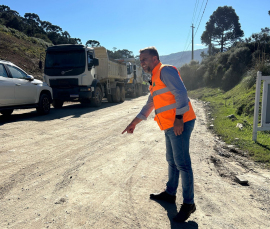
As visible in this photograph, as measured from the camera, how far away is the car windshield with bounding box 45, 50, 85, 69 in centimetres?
1288

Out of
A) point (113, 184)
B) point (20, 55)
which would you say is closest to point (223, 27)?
point (20, 55)

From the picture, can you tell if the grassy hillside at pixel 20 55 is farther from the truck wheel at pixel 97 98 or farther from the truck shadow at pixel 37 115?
the truck shadow at pixel 37 115

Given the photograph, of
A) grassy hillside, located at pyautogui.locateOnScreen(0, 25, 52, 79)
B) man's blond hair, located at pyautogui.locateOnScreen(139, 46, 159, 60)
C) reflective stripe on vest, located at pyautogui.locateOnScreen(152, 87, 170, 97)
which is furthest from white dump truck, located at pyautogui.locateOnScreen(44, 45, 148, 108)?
grassy hillside, located at pyautogui.locateOnScreen(0, 25, 52, 79)

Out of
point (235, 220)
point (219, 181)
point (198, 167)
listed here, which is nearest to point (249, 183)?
point (219, 181)

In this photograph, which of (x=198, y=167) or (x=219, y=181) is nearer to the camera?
(x=219, y=181)

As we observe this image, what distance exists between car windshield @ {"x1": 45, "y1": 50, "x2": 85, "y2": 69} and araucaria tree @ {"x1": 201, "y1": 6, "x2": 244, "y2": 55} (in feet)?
137

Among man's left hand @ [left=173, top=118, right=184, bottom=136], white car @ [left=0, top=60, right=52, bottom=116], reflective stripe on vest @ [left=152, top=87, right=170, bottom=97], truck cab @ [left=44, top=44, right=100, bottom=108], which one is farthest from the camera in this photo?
truck cab @ [left=44, top=44, right=100, bottom=108]

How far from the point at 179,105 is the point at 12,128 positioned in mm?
6526

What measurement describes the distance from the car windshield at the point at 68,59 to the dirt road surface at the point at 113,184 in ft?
22.1

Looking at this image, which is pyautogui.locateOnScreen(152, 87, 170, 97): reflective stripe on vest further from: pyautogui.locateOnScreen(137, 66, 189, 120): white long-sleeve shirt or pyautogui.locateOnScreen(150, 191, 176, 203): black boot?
pyautogui.locateOnScreen(150, 191, 176, 203): black boot

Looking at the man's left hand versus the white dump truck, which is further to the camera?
the white dump truck

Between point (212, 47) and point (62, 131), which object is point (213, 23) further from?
point (62, 131)

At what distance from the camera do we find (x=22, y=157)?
16.6 feet

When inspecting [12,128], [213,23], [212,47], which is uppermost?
[213,23]
